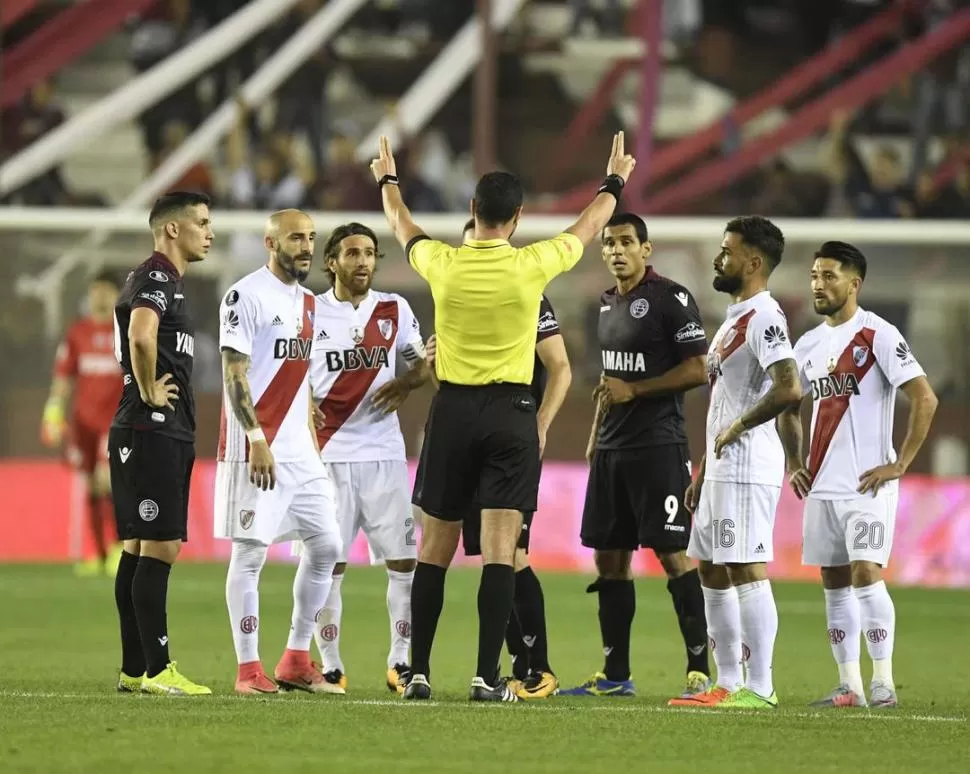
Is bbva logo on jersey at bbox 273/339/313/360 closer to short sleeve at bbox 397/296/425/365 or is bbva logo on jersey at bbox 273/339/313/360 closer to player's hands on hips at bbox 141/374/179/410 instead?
player's hands on hips at bbox 141/374/179/410

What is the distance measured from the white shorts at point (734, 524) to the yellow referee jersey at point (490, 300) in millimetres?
1015

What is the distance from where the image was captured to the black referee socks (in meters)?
7.12

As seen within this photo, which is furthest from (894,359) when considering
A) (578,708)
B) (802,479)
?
(578,708)

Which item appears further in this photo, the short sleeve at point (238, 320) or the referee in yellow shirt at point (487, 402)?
the short sleeve at point (238, 320)

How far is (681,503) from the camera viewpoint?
8.00 meters

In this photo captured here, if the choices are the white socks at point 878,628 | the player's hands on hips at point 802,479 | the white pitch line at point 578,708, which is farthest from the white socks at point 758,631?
the player's hands on hips at point 802,479

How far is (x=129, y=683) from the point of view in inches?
289

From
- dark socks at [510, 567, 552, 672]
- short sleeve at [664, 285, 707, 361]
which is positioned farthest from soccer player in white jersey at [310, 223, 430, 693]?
short sleeve at [664, 285, 707, 361]

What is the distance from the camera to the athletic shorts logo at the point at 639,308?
804cm

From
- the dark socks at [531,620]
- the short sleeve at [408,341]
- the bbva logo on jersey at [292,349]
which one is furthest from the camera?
the short sleeve at [408,341]

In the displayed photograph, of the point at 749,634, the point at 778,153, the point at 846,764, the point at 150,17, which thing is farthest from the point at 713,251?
the point at 846,764

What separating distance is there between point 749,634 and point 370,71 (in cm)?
1705

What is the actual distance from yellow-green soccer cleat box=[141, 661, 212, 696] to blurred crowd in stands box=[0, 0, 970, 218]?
43.8 ft

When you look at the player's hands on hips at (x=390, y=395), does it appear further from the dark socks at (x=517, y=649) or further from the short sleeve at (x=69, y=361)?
the short sleeve at (x=69, y=361)
